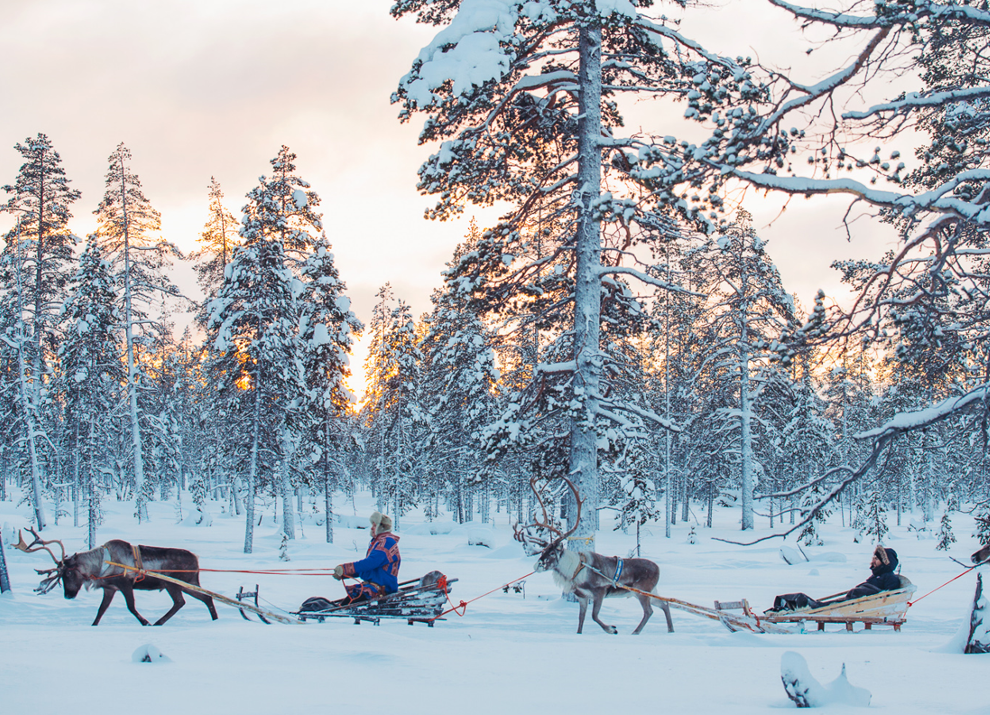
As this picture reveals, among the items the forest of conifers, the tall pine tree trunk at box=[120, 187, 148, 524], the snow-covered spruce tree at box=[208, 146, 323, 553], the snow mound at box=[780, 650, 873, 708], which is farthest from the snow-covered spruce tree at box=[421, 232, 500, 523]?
the snow mound at box=[780, 650, 873, 708]

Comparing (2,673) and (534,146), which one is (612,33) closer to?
(534,146)

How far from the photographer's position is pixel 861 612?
10.5 metres

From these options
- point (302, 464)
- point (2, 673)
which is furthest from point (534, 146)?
point (302, 464)

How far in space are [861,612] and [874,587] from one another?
0.49 meters

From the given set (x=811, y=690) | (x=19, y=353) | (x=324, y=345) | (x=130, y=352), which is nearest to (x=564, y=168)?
(x=811, y=690)

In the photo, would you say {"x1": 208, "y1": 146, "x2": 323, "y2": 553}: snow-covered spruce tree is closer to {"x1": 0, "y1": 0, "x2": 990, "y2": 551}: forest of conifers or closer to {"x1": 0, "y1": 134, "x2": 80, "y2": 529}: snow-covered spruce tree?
{"x1": 0, "y1": 0, "x2": 990, "y2": 551}: forest of conifers

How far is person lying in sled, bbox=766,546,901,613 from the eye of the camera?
10695 millimetres

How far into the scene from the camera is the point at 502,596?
46.0 ft

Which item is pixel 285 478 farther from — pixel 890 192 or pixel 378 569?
pixel 890 192

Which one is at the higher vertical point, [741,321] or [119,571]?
[741,321]

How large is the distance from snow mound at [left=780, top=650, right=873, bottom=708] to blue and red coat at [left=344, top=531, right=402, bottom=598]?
5588mm

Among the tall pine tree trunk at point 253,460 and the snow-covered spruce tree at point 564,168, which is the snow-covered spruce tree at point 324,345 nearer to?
the tall pine tree trunk at point 253,460

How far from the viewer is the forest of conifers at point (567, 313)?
17.2ft

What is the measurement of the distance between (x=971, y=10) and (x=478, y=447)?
34.6ft
